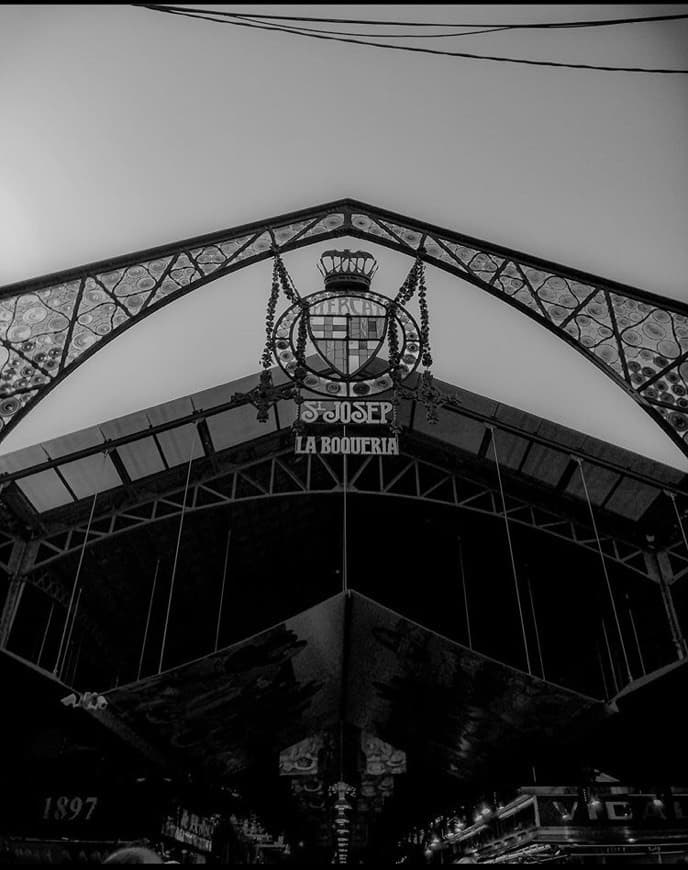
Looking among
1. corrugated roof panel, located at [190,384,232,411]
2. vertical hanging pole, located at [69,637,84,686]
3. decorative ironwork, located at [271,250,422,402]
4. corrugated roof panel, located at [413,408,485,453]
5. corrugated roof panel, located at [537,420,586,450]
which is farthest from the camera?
vertical hanging pole, located at [69,637,84,686]

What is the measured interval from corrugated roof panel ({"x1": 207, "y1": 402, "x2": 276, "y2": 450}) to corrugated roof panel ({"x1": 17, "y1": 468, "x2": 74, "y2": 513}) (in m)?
3.16

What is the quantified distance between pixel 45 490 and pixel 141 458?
74.9 inches

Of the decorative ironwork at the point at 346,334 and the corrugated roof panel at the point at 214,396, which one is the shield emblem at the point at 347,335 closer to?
the decorative ironwork at the point at 346,334

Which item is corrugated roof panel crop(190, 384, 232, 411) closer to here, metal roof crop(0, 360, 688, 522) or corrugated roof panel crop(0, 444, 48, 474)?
metal roof crop(0, 360, 688, 522)

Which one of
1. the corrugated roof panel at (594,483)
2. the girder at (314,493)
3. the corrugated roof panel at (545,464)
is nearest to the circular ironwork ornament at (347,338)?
the girder at (314,493)

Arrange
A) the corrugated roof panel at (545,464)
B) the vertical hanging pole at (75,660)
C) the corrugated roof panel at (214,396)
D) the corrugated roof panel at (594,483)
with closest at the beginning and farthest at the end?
the corrugated roof panel at (214,396), the corrugated roof panel at (594,483), the corrugated roof panel at (545,464), the vertical hanging pole at (75,660)

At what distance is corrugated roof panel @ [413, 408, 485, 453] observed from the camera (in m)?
12.2

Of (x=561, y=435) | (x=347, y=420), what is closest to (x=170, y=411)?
(x=347, y=420)

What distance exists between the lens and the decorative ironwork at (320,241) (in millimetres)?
6043

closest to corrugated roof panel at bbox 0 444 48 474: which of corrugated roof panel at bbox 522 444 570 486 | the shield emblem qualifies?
the shield emblem

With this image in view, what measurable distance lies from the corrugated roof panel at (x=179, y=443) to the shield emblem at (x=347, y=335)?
6207 mm

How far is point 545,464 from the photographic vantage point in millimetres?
12219

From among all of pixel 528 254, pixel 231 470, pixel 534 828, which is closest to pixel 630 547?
pixel 534 828

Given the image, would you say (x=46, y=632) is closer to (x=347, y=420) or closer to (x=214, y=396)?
(x=214, y=396)
